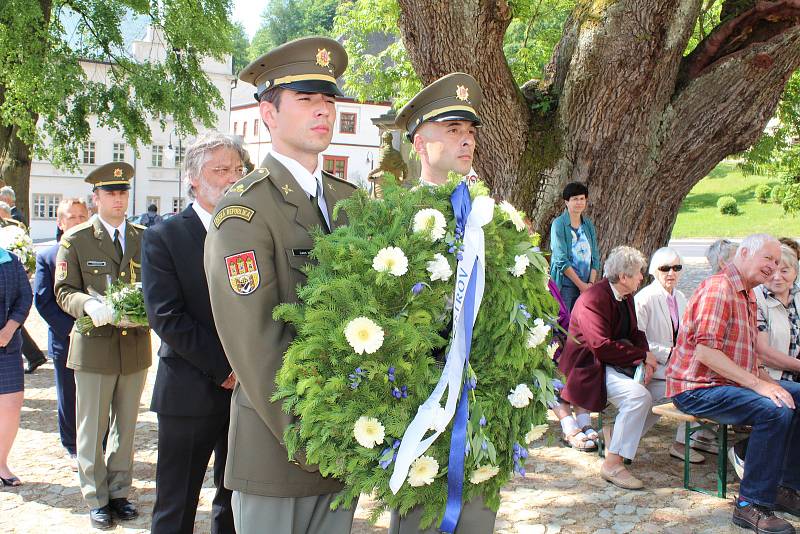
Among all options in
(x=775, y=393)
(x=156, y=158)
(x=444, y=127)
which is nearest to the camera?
(x=444, y=127)

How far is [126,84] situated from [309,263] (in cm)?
1863

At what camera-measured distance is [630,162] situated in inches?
316

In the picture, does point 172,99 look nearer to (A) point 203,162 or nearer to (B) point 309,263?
(A) point 203,162

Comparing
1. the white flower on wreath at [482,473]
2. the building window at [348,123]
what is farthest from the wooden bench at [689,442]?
the building window at [348,123]

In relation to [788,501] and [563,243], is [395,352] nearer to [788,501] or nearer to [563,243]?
[788,501]

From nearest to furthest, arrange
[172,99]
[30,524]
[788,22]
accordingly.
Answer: [30,524] → [788,22] → [172,99]

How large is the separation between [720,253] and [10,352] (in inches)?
223

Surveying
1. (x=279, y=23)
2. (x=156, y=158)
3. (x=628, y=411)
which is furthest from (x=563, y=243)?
(x=279, y=23)

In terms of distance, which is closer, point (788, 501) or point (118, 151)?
point (788, 501)

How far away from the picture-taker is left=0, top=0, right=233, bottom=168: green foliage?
55.2 feet

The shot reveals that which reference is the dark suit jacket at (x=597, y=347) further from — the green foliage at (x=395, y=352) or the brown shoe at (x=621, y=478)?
the green foliage at (x=395, y=352)

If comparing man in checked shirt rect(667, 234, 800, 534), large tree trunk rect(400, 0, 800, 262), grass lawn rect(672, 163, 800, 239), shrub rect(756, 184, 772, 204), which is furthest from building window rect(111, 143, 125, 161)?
man in checked shirt rect(667, 234, 800, 534)

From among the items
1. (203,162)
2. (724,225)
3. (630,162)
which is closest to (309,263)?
(203,162)

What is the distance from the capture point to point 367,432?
2.39m
